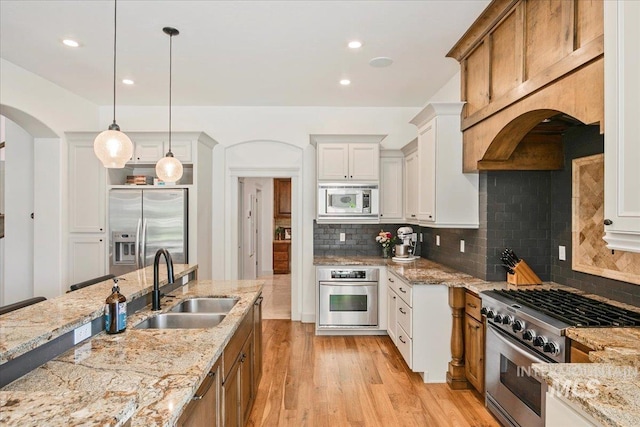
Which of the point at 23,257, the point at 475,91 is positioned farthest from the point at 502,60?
the point at 23,257

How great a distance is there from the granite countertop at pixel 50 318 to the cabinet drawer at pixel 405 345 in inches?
89.3

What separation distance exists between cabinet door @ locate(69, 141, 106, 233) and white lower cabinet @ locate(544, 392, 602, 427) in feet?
15.6

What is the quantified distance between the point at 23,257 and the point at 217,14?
13.1ft

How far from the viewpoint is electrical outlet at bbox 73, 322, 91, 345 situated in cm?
173

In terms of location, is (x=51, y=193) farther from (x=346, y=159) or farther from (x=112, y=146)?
(x=346, y=159)

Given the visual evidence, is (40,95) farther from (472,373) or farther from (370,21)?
(472,373)

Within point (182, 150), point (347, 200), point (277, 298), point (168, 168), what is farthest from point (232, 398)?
point (277, 298)

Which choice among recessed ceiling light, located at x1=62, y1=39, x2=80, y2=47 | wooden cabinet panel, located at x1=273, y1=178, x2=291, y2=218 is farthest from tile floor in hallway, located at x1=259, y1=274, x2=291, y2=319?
recessed ceiling light, located at x1=62, y1=39, x2=80, y2=47

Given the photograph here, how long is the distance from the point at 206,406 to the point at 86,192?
3916 mm

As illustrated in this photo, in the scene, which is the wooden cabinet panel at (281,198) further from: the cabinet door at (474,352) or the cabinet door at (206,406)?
the cabinet door at (206,406)

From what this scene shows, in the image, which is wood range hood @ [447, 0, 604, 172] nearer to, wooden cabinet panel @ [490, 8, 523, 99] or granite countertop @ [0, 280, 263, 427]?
wooden cabinet panel @ [490, 8, 523, 99]

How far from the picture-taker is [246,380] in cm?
251

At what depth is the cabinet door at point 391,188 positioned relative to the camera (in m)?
4.94

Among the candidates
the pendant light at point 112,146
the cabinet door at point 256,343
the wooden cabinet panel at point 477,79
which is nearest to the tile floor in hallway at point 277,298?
the cabinet door at point 256,343
